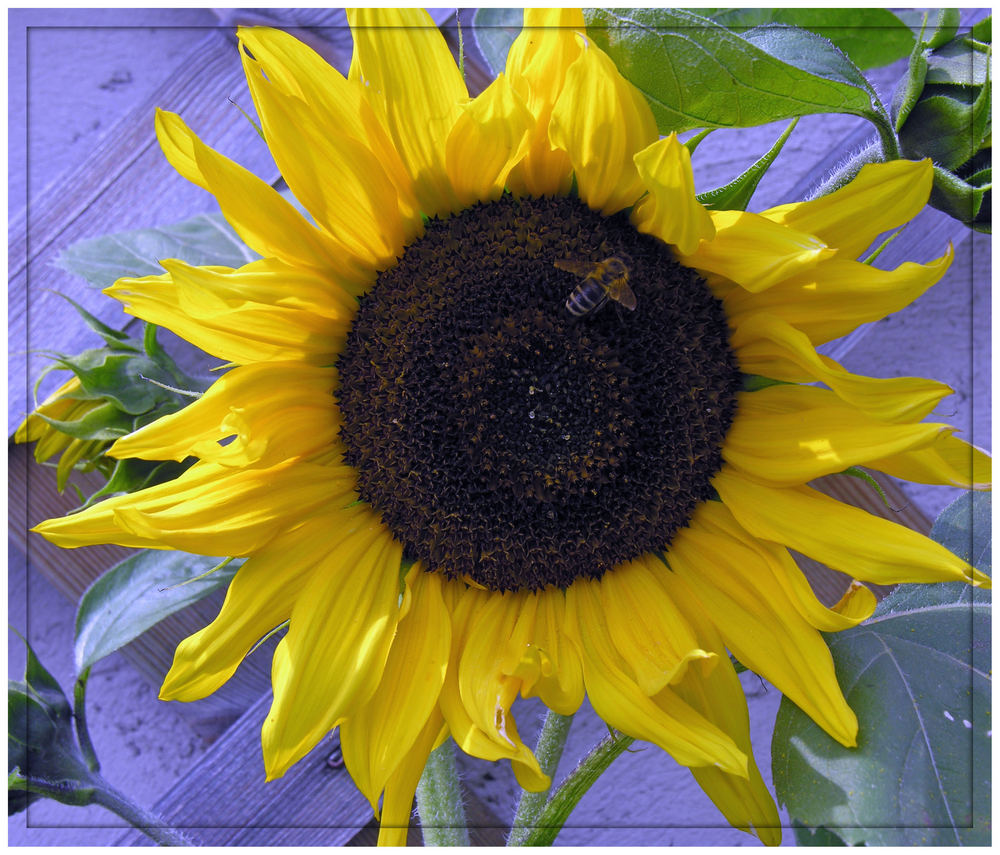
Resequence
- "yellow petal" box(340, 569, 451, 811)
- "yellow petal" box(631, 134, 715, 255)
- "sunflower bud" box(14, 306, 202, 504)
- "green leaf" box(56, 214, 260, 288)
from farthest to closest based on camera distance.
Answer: "green leaf" box(56, 214, 260, 288)
"sunflower bud" box(14, 306, 202, 504)
"yellow petal" box(340, 569, 451, 811)
"yellow petal" box(631, 134, 715, 255)

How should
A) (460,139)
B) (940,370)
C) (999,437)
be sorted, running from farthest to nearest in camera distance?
1. (940,370)
2. (999,437)
3. (460,139)

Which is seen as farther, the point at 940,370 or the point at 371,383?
the point at 940,370

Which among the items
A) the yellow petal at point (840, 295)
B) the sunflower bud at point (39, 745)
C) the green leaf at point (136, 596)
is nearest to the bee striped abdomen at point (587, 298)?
the yellow petal at point (840, 295)

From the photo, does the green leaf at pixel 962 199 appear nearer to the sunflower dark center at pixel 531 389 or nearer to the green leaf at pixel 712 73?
the green leaf at pixel 712 73

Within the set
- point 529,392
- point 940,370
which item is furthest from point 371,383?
point 940,370

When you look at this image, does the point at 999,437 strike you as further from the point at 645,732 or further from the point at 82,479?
the point at 82,479

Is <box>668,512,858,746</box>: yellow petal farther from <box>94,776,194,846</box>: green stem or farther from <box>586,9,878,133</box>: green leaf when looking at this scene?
<box>94,776,194,846</box>: green stem

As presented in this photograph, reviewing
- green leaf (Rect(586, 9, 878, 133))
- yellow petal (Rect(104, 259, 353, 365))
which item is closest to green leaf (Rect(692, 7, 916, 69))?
green leaf (Rect(586, 9, 878, 133))
